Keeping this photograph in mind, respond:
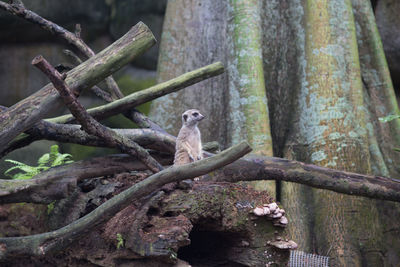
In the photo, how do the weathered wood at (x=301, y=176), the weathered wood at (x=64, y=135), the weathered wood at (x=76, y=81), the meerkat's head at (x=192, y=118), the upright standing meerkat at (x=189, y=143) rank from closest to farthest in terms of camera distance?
the weathered wood at (x=76, y=81) → the weathered wood at (x=64, y=135) → the upright standing meerkat at (x=189, y=143) → the weathered wood at (x=301, y=176) → the meerkat's head at (x=192, y=118)

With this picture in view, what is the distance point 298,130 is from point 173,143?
2.20m

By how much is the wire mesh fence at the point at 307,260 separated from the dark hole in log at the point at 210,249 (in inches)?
51.1

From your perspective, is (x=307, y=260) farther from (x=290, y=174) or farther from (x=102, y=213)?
(x=102, y=213)

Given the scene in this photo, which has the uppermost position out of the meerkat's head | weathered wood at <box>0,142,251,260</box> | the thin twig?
the meerkat's head

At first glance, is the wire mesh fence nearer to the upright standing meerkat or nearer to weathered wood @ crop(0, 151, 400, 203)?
weathered wood @ crop(0, 151, 400, 203)

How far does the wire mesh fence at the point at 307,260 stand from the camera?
485 cm

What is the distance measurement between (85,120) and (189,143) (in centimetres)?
142

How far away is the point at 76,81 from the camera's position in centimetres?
354

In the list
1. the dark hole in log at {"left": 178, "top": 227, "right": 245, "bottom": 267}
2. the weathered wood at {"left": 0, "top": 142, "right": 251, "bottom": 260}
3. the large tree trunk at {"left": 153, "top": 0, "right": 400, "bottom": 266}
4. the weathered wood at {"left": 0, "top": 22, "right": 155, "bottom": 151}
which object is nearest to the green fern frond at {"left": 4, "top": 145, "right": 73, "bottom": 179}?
the weathered wood at {"left": 0, "top": 22, "right": 155, "bottom": 151}

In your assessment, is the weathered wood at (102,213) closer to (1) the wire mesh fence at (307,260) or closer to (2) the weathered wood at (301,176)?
(2) the weathered wood at (301,176)

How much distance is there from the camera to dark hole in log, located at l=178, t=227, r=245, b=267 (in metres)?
3.84

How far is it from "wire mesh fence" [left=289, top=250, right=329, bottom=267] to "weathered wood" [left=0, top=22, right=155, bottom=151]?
300cm

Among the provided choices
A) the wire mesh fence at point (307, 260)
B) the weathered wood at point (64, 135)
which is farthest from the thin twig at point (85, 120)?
the wire mesh fence at point (307, 260)

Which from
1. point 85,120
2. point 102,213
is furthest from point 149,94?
point 102,213
